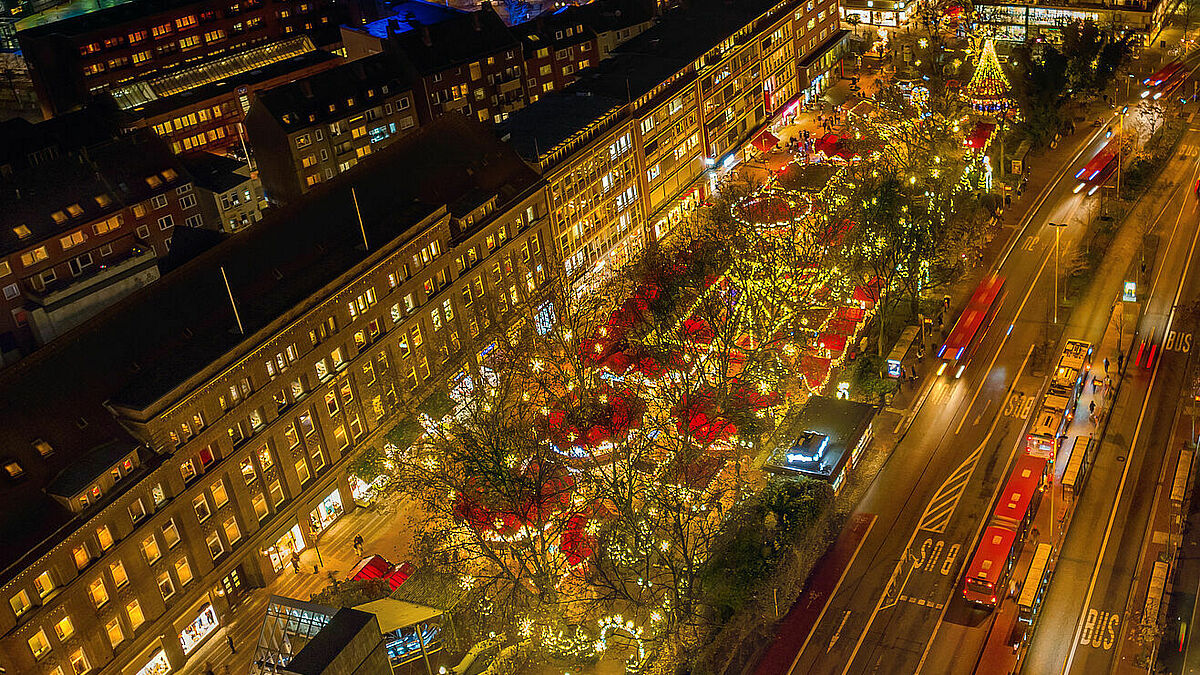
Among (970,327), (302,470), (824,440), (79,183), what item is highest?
(79,183)

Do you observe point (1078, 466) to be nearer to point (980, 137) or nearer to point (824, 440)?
point (824, 440)

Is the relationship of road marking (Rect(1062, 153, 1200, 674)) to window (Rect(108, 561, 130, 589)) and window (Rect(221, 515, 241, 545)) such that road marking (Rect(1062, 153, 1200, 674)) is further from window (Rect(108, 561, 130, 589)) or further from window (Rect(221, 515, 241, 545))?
window (Rect(108, 561, 130, 589))

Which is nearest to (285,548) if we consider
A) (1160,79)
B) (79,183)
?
(79,183)

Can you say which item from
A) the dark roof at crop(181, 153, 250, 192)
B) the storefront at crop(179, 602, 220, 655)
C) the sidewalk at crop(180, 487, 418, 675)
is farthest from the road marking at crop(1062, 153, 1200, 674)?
the dark roof at crop(181, 153, 250, 192)

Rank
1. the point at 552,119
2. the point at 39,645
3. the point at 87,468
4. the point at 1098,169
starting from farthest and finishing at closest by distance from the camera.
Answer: the point at 1098,169
the point at 552,119
the point at 87,468
the point at 39,645

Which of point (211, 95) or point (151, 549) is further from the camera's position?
point (211, 95)

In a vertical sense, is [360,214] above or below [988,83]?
above

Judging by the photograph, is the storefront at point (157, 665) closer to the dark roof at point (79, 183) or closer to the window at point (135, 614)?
the window at point (135, 614)

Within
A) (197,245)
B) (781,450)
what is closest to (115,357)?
(197,245)
